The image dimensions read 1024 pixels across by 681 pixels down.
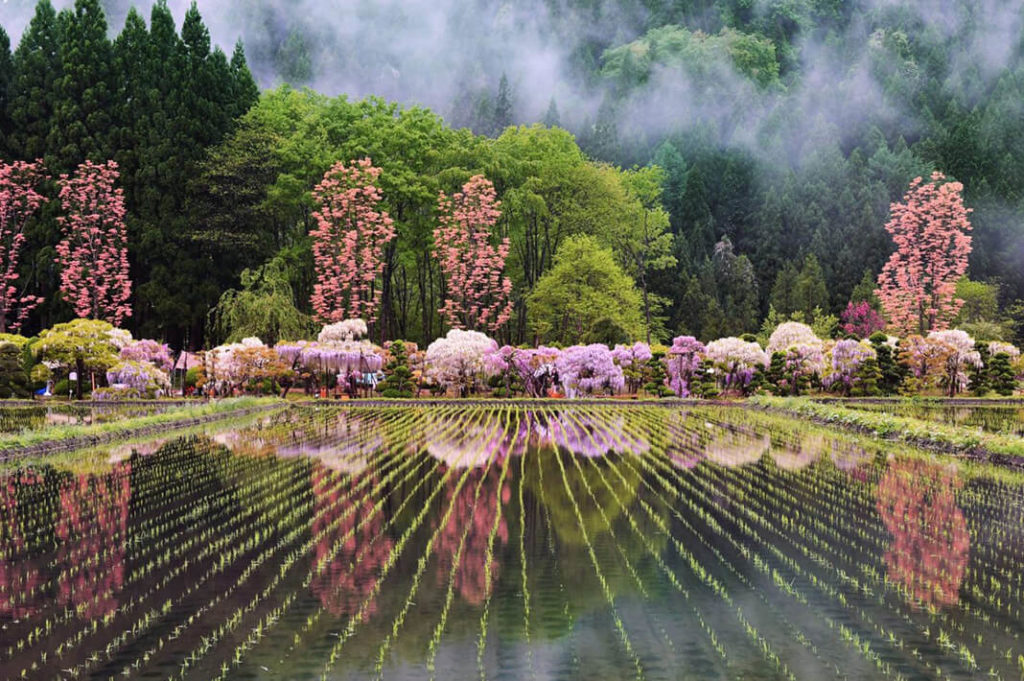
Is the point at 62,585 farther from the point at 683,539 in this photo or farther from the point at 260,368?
the point at 260,368

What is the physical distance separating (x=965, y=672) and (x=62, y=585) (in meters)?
6.18

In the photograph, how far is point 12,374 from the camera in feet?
104

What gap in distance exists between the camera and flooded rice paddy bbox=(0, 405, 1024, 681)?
6.02 m

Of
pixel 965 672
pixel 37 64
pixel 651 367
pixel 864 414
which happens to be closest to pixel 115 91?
pixel 37 64

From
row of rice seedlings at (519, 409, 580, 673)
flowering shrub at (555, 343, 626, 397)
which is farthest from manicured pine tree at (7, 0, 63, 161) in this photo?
row of rice seedlings at (519, 409, 580, 673)

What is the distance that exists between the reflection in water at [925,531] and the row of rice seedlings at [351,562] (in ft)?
13.9

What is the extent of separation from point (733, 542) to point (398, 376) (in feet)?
77.3

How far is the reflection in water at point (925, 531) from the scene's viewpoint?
7824 mm

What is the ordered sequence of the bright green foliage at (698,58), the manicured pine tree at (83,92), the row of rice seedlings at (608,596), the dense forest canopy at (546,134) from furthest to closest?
the bright green foliage at (698,58) < the manicured pine tree at (83,92) < the dense forest canopy at (546,134) < the row of rice seedlings at (608,596)

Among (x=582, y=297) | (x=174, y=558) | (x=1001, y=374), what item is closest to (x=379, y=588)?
(x=174, y=558)

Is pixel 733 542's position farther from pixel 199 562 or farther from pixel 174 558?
pixel 174 558

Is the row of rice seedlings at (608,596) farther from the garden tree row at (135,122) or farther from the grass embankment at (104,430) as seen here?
the garden tree row at (135,122)

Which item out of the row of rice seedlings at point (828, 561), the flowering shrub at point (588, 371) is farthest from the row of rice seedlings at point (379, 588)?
the flowering shrub at point (588, 371)

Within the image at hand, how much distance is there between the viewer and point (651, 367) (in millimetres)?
32625
